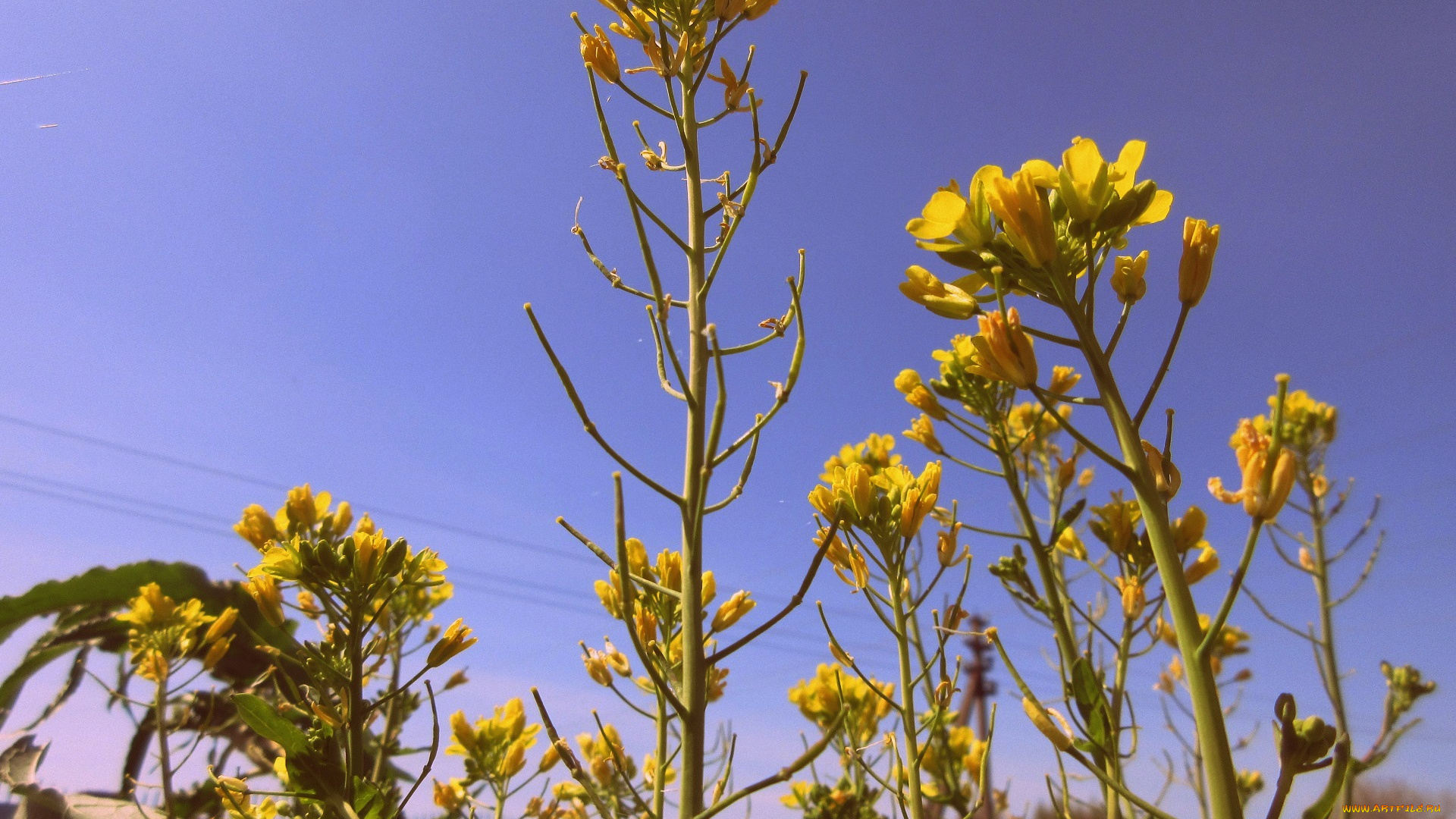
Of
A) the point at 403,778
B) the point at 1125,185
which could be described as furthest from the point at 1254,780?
the point at 403,778

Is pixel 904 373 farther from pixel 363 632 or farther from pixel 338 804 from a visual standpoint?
pixel 338 804

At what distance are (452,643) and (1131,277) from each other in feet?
3.70

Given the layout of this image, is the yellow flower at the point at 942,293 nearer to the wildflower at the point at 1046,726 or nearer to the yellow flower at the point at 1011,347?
the yellow flower at the point at 1011,347

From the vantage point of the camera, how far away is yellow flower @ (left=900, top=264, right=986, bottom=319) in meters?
0.90

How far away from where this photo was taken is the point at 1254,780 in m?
2.86

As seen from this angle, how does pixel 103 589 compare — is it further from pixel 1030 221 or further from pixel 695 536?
pixel 1030 221

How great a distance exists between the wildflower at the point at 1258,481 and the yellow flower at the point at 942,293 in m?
0.35

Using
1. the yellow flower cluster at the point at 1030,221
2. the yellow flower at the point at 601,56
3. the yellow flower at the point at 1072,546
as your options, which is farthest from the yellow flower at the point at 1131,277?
the yellow flower at the point at 1072,546

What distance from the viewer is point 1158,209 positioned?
87 centimetres

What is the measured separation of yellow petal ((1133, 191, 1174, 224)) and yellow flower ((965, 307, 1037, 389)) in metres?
0.26

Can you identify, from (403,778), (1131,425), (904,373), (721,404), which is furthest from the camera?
(403,778)

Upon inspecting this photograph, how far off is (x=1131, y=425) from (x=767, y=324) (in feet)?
1.63

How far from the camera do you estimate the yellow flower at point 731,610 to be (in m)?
1.15

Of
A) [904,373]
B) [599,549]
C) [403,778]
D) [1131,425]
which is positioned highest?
[904,373]
